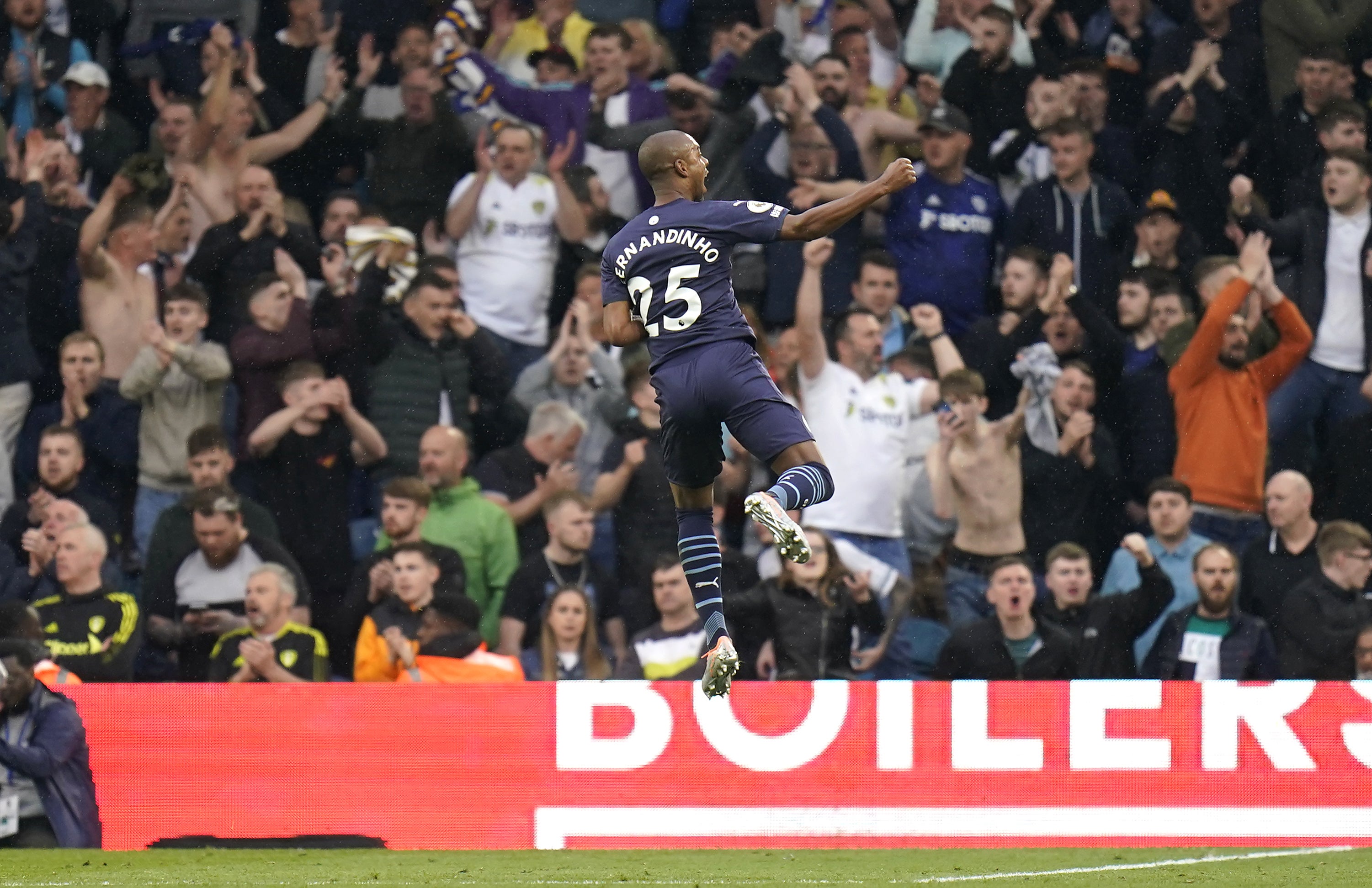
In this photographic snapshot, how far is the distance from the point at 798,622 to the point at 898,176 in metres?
4.37

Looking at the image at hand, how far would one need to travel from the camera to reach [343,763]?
10.4 meters

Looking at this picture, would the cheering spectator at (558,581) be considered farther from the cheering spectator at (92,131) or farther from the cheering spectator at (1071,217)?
the cheering spectator at (92,131)

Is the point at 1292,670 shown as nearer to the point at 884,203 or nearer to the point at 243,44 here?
the point at 884,203

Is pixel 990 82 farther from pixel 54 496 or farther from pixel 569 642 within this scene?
pixel 54 496

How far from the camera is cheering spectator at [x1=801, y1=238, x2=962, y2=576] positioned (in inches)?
474

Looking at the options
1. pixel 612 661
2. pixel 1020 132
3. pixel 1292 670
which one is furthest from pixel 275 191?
pixel 1292 670

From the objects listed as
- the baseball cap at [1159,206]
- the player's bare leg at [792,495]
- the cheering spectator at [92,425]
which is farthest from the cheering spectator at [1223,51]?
the player's bare leg at [792,495]

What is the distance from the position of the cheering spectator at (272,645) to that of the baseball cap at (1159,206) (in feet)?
17.9

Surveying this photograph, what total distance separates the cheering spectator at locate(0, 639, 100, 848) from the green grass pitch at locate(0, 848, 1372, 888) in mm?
203

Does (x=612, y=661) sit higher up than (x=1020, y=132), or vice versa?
(x=1020, y=132)

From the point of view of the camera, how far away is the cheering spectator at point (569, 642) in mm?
11273

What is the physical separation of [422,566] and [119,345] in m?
2.76

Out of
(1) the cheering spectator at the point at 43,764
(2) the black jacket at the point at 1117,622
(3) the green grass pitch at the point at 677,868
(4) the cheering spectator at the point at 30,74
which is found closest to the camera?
(3) the green grass pitch at the point at 677,868

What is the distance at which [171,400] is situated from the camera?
41.1 ft
